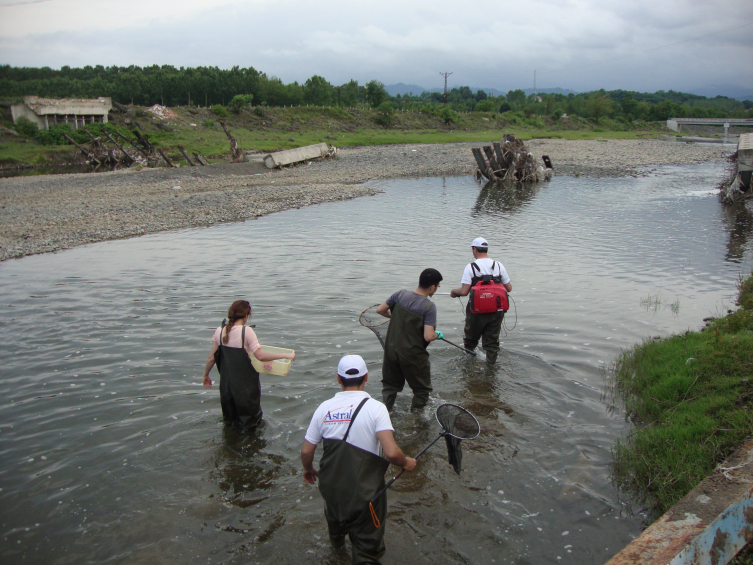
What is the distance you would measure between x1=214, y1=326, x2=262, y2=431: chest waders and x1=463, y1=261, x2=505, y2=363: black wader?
12.4 ft

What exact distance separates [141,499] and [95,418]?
2.33 metres

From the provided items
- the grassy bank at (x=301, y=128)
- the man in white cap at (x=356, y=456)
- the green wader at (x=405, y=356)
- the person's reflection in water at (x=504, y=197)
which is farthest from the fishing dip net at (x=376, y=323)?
the grassy bank at (x=301, y=128)

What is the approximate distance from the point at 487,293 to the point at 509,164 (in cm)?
3002

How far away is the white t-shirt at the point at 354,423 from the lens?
4.21m

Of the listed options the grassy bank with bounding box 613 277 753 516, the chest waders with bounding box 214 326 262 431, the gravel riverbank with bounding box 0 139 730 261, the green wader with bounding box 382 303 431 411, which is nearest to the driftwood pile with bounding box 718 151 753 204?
the gravel riverbank with bounding box 0 139 730 261

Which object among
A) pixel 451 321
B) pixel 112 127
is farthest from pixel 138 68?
pixel 451 321

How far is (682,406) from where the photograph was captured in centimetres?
670

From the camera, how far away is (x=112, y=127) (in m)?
56.7

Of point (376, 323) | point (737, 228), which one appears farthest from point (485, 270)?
Result: point (737, 228)

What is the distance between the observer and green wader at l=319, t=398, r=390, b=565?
4.22 metres

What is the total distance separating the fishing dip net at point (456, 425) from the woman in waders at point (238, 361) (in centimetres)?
210

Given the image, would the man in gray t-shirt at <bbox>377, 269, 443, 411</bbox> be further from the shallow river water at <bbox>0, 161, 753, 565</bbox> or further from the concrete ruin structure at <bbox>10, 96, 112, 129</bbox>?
the concrete ruin structure at <bbox>10, 96, 112, 129</bbox>

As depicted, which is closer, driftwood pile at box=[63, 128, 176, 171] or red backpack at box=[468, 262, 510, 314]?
red backpack at box=[468, 262, 510, 314]

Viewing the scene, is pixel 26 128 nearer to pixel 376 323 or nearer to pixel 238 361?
pixel 376 323
